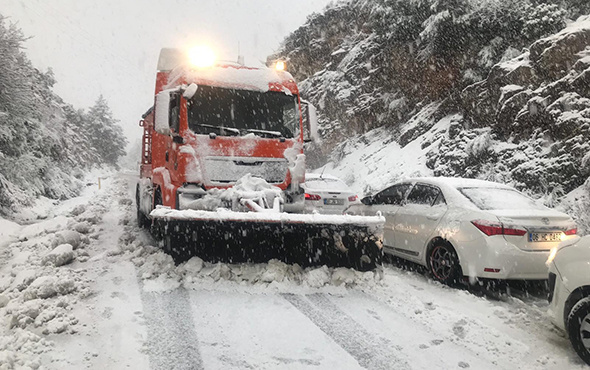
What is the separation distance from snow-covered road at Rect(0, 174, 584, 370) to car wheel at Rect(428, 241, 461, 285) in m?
0.17

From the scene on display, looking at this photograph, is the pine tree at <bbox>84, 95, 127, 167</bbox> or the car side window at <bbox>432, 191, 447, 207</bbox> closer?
the car side window at <bbox>432, 191, 447, 207</bbox>

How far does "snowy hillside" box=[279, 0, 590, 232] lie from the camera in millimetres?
10844

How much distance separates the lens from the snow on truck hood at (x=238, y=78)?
6.77 meters

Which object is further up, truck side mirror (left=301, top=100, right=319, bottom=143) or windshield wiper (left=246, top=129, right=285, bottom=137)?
truck side mirror (left=301, top=100, right=319, bottom=143)

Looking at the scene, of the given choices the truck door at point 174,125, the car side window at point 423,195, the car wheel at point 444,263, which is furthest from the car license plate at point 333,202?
the truck door at point 174,125

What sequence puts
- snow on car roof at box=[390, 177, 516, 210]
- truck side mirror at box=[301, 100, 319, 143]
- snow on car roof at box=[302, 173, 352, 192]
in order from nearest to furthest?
snow on car roof at box=[390, 177, 516, 210]
truck side mirror at box=[301, 100, 319, 143]
snow on car roof at box=[302, 173, 352, 192]

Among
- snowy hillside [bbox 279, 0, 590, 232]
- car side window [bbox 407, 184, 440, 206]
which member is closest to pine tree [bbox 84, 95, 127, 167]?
snowy hillside [bbox 279, 0, 590, 232]

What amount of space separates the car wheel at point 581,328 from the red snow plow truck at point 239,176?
7.60 feet

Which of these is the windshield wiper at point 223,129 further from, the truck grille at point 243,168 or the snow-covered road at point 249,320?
the snow-covered road at point 249,320

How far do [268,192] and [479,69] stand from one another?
40.9 feet

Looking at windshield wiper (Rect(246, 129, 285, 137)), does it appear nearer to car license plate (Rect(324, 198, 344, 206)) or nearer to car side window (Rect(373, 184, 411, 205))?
car side window (Rect(373, 184, 411, 205))

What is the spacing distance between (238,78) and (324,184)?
4.52 m

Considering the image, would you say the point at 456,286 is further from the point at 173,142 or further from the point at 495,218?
the point at 173,142

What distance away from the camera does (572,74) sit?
36.3ft
